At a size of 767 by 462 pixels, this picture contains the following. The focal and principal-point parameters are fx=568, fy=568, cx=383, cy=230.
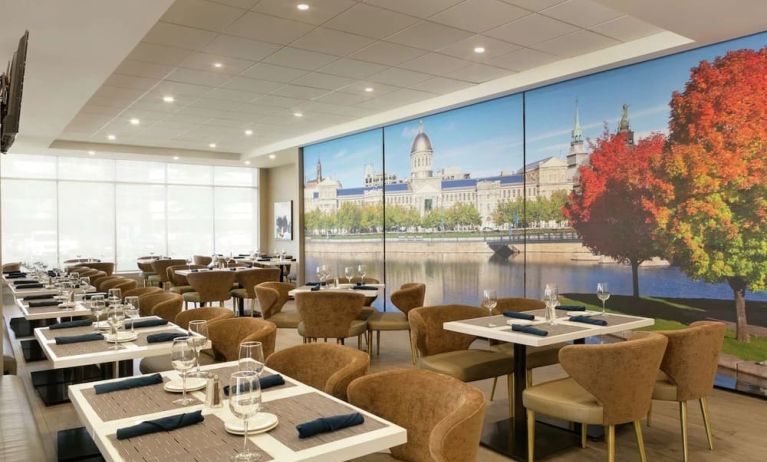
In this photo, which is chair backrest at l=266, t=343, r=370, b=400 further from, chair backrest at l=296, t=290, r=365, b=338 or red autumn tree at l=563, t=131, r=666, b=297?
red autumn tree at l=563, t=131, r=666, b=297

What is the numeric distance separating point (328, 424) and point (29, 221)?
13.5m

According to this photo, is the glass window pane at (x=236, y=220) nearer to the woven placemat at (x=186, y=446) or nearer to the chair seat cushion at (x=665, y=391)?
the chair seat cushion at (x=665, y=391)

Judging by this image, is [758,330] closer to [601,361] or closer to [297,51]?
[601,361]

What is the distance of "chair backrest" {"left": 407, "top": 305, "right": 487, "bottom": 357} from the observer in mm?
4410

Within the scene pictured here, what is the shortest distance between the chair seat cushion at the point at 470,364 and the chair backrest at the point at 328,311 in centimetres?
141

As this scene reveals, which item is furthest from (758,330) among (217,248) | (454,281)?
(217,248)

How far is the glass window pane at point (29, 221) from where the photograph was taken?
1265 centimetres

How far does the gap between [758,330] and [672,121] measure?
2.15 m

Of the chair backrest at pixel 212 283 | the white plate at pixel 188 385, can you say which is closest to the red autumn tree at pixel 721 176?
the white plate at pixel 188 385

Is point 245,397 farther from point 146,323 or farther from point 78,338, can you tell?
point 146,323

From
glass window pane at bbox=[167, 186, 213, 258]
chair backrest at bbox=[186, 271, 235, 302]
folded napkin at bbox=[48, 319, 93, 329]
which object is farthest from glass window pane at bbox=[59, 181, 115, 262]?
folded napkin at bbox=[48, 319, 93, 329]

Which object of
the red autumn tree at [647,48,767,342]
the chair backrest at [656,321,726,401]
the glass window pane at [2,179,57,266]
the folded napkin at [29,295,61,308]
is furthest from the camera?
the glass window pane at [2,179,57,266]

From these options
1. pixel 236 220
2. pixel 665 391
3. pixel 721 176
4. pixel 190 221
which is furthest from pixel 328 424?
pixel 236 220

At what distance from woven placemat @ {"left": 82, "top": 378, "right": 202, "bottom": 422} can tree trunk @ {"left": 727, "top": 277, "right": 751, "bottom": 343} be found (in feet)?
16.5
